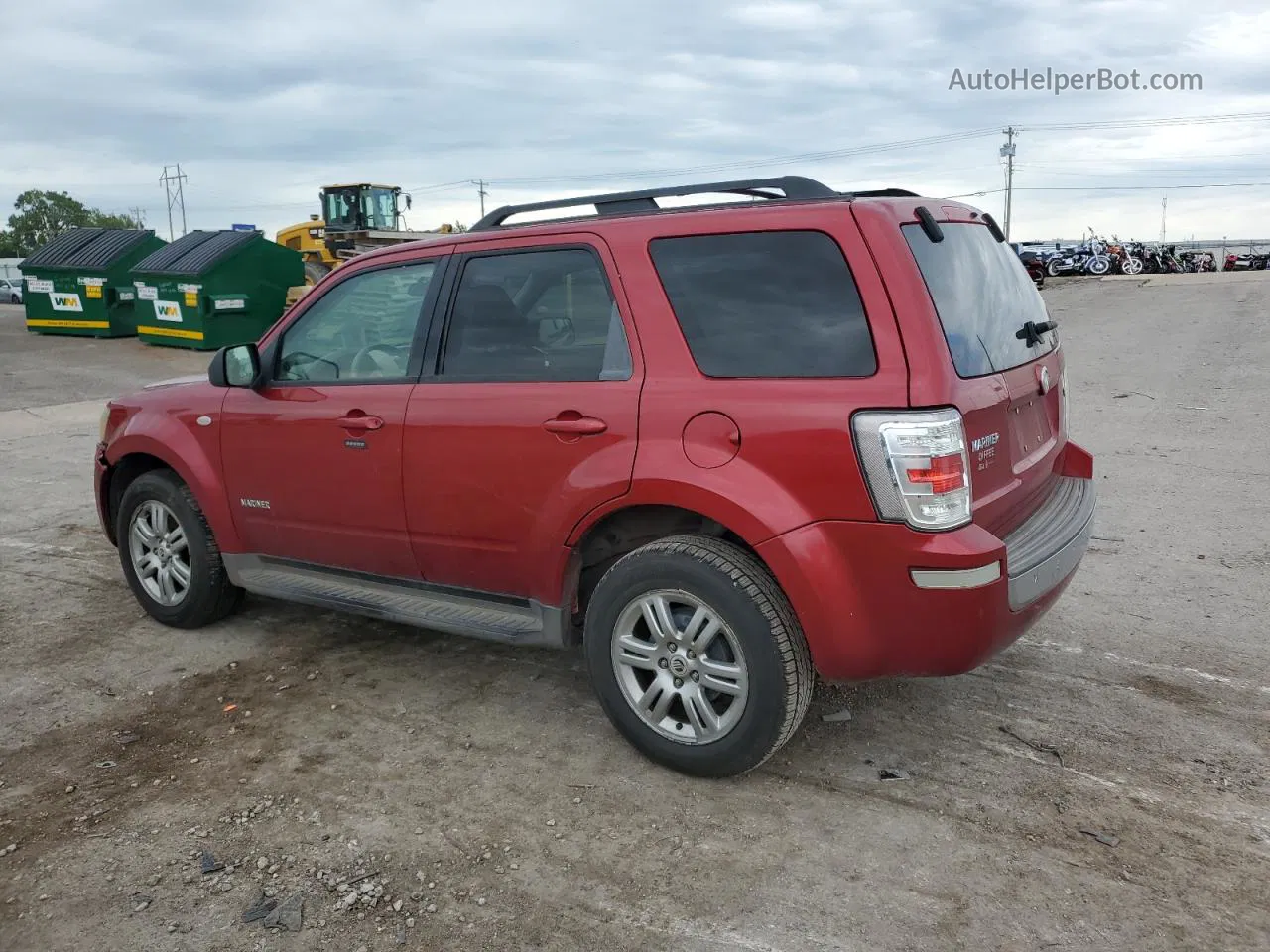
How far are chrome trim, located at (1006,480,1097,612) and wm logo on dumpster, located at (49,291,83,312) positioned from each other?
20.2 meters

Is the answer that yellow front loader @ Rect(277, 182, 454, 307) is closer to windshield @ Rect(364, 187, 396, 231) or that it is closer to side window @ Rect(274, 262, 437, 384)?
windshield @ Rect(364, 187, 396, 231)

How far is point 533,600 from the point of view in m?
3.73

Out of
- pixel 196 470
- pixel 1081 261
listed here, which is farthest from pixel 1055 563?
pixel 1081 261

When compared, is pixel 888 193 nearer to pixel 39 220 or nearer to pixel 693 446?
pixel 693 446

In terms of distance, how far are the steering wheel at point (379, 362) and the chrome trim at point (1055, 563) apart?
2.37m

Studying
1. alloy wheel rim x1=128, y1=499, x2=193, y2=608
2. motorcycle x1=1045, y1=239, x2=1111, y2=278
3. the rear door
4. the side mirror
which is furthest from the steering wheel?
motorcycle x1=1045, y1=239, x2=1111, y2=278

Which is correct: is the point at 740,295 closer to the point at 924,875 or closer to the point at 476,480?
the point at 476,480

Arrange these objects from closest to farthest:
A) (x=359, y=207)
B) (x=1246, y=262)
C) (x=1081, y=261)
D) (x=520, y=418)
Answer: 1. (x=520, y=418)
2. (x=359, y=207)
3. (x=1081, y=261)
4. (x=1246, y=262)

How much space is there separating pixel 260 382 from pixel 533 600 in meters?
1.67

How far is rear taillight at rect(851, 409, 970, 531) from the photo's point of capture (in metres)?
2.89

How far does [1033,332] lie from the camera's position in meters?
3.72

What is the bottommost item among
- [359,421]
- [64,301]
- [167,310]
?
[359,421]

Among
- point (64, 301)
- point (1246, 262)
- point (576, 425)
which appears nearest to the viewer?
point (576, 425)

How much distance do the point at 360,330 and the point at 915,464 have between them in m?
2.43
